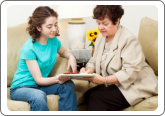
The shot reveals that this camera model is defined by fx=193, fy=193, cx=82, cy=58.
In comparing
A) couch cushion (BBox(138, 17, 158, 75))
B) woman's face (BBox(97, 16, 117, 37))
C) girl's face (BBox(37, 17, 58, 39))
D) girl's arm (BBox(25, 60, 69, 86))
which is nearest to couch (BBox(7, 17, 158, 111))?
couch cushion (BBox(138, 17, 158, 75))

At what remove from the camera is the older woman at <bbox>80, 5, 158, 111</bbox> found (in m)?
1.36

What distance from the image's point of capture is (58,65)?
1.73 meters

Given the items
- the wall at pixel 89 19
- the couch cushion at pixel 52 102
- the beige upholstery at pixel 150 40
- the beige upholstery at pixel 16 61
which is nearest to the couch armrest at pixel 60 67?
the beige upholstery at pixel 16 61

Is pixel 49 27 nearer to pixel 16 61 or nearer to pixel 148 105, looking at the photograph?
pixel 16 61

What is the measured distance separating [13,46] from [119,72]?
0.97m

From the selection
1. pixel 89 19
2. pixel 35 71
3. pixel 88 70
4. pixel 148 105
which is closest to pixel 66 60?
pixel 88 70

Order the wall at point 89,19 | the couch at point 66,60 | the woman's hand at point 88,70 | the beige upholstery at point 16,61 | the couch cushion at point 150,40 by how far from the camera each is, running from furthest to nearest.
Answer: the wall at point 89,19, the couch cushion at point 150,40, the beige upholstery at point 16,61, the woman's hand at point 88,70, the couch at point 66,60

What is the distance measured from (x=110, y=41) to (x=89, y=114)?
57 centimetres

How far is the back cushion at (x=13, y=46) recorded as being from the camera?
1.69 meters

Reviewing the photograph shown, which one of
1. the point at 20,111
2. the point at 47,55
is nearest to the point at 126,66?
the point at 47,55

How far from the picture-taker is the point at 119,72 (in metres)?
1.39

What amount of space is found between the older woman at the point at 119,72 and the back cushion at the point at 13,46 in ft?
2.36

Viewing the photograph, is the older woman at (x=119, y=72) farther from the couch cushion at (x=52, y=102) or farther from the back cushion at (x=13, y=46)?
the back cushion at (x=13, y=46)

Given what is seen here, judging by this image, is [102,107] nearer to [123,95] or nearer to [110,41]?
[123,95]
